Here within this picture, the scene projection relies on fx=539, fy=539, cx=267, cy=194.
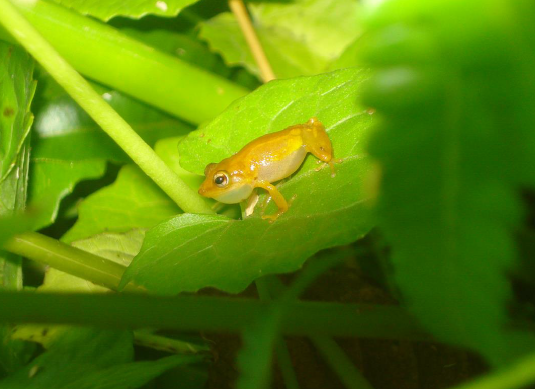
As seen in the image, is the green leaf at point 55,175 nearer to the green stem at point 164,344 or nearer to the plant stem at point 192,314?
the green stem at point 164,344

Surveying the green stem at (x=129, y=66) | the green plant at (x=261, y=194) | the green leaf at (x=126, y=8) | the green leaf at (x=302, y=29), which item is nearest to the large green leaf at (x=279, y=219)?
the green plant at (x=261, y=194)

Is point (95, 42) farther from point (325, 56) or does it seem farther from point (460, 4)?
point (460, 4)

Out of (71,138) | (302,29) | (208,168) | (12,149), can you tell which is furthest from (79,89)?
(302,29)

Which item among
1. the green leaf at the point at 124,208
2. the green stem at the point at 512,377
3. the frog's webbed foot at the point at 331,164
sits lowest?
the green stem at the point at 512,377

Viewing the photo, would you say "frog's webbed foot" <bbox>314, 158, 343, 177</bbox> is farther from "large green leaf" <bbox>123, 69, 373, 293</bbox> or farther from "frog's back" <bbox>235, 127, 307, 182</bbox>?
"frog's back" <bbox>235, 127, 307, 182</bbox>

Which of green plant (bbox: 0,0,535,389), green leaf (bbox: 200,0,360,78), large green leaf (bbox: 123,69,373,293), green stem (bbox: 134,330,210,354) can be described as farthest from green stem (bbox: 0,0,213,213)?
green leaf (bbox: 200,0,360,78)
